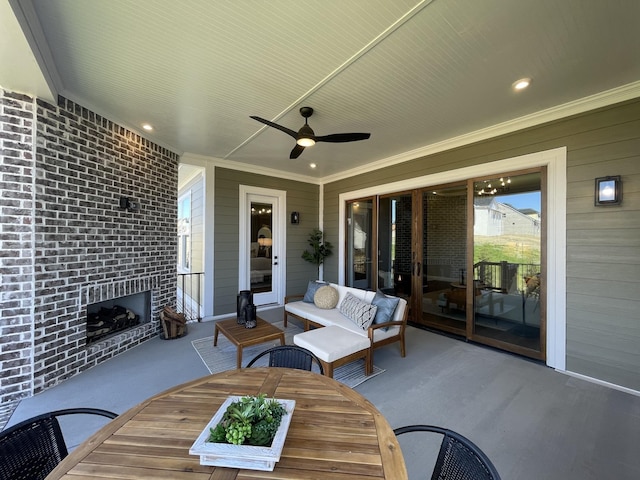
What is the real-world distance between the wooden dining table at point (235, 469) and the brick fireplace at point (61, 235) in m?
2.30

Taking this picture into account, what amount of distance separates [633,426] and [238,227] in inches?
216

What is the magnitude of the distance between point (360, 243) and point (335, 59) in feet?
12.8

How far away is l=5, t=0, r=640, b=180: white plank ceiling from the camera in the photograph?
1840mm

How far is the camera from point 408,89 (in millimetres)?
2754

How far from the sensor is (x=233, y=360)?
10.7ft

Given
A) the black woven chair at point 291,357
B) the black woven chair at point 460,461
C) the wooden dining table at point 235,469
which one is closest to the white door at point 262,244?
the black woven chair at point 291,357

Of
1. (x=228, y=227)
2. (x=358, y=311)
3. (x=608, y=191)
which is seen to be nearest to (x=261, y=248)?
(x=228, y=227)

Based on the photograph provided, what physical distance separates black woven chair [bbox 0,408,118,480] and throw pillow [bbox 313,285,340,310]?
3.05 m

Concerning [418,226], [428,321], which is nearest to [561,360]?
[428,321]

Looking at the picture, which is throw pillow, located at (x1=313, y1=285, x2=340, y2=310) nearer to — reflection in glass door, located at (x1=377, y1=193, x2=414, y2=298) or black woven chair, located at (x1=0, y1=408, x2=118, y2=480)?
reflection in glass door, located at (x1=377, y1=193, x2=414, y2=298)

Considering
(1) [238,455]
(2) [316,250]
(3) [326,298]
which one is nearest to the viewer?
(1) [238,455]

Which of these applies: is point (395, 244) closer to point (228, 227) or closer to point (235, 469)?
point (228, 227)

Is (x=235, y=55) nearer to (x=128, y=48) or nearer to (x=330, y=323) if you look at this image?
(x=128, y=48)

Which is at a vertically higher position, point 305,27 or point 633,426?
point 305,27
